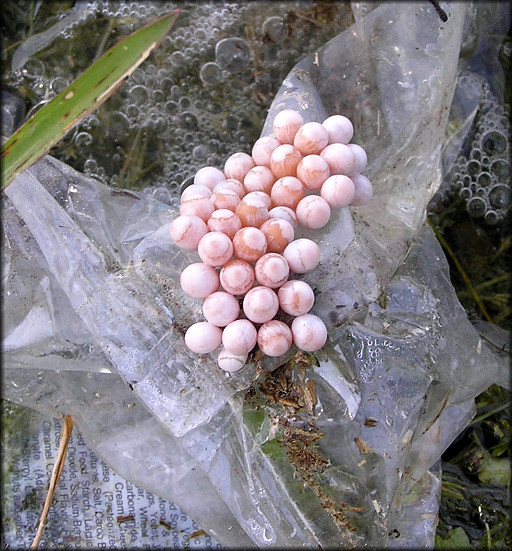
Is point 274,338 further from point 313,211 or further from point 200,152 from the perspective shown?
point 200,152

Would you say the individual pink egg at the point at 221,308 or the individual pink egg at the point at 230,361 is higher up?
the individual pink egg at the point at 221,308

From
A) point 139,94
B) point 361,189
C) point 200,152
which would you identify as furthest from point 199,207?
point 139,94

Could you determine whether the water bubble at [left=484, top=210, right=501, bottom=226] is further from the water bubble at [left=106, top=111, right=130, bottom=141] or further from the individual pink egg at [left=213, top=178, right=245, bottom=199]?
the water bubble at [left=106, top=111, right=130, bottom=141]

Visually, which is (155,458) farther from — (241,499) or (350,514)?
(350,514)

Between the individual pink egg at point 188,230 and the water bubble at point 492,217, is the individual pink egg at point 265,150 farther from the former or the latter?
the water bubble at point 492,217

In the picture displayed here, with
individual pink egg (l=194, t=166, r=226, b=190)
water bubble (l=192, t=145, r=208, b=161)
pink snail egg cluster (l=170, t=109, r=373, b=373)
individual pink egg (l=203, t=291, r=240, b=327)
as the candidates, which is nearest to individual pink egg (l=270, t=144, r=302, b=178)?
pink snail egg cluster (l=170, t=109, r=373, b=373)

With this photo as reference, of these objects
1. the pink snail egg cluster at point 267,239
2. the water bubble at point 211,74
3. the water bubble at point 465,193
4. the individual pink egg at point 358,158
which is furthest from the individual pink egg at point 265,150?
the water bubble at point 465,193
